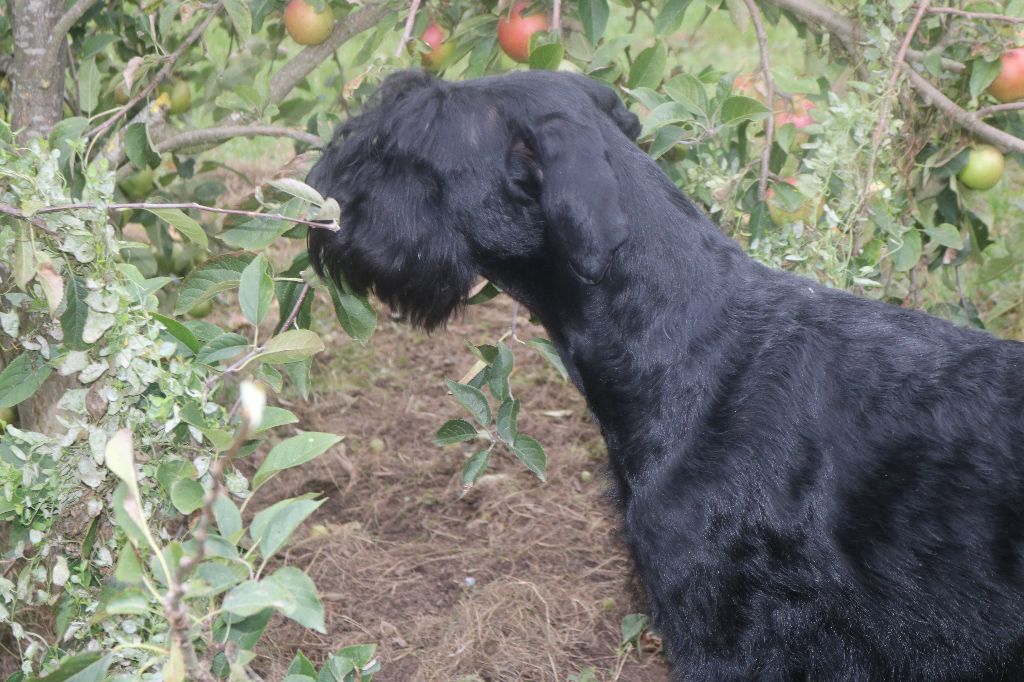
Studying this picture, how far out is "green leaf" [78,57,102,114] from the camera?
290 cm

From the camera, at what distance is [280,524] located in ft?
5.01

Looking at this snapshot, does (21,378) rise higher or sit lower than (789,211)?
higher

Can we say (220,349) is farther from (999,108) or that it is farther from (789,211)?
(999,108)

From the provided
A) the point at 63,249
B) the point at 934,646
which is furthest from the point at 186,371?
the point at 934,646

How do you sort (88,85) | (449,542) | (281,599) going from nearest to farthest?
(281,599) → (88,85) → (449,542)

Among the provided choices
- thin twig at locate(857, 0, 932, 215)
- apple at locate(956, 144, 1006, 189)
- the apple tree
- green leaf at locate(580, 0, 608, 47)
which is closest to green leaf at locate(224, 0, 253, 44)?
the apple tree

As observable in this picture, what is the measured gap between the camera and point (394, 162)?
2455 millimetres

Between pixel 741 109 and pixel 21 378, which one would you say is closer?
pixel 21 378

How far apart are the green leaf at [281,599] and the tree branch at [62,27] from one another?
6.53 ft

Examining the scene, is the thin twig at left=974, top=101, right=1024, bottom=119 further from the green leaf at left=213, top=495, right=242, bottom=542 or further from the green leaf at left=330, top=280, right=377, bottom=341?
the green leaf at left=213, top=495, right=242, bottom=542

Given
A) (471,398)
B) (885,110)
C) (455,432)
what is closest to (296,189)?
(471,398)

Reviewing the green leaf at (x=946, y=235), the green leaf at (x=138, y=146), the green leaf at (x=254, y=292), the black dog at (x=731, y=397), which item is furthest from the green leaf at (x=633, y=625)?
the green leaf at (x=138, y=146)

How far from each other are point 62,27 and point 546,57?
1371 millimetres

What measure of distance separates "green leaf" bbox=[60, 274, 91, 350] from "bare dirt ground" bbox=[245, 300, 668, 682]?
126 cm
